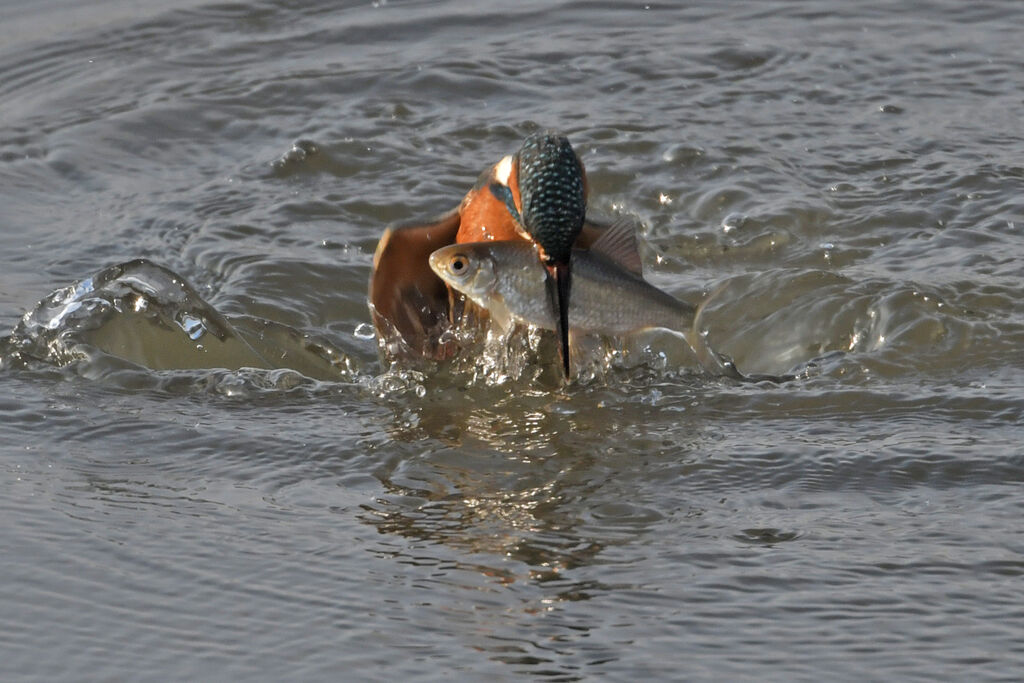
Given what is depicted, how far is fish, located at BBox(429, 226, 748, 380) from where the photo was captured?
471cm

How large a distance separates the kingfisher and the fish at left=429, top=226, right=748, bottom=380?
0.05 metres

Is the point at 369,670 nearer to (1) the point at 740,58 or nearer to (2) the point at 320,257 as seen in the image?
(2) the point at 320,257

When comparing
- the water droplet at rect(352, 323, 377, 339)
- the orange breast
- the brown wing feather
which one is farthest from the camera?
the water droplet at rect(352, 323, 377, 339)

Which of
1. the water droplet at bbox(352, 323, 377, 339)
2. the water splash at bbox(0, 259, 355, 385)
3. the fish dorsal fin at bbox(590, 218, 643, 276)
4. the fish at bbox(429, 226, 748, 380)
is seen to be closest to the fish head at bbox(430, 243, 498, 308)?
the fish at bbox(429, 226, 748, 380)

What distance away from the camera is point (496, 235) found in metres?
5.32

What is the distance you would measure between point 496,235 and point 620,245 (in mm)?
A: 581

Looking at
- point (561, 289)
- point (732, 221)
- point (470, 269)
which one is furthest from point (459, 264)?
point (732, 221)

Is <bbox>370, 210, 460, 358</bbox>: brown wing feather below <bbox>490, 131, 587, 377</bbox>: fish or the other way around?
below

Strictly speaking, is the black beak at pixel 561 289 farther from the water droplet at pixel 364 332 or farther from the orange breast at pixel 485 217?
the water droplet at pixel 364 332

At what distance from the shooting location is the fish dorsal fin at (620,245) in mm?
4848

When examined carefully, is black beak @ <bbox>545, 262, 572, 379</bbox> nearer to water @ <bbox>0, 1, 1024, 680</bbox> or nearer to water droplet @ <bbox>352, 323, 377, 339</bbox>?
water @ <bbox>0, 1, 1024, 680</bbox>

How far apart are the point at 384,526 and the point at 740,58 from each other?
5506 millimetres

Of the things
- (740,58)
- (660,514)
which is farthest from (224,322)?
(740,58)

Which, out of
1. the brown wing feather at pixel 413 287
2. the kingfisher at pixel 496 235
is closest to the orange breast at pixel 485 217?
the kingfisher at pixel 496 235
